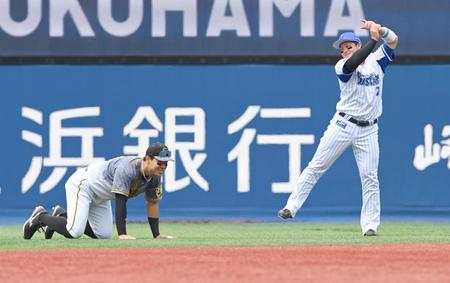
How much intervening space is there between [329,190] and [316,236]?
2658 millimetres

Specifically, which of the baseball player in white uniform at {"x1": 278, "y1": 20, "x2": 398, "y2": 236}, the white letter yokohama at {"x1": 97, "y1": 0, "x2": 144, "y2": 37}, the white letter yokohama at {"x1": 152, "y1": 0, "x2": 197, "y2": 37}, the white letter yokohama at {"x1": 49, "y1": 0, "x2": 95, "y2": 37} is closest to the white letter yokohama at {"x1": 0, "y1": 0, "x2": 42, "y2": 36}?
the white letter yokohama at {"x1": 49, "y1": 0, "x2": 95, "y2": 37}

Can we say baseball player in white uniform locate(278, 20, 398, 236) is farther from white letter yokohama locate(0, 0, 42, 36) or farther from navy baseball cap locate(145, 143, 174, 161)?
white letter yokohama locate(0, 0, 42, 36)

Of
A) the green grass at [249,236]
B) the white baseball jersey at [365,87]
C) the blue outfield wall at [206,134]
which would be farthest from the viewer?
the blue outfield wall at [206,134]

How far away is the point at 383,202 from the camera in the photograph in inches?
545

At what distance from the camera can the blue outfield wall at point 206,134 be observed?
45.1 ft

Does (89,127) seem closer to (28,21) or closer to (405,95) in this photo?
(28,21)

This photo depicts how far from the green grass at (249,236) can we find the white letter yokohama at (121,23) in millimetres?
2003

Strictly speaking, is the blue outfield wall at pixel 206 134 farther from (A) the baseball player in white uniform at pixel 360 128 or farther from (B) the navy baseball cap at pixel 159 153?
(B) the navy baseball cap at pixel 159 153

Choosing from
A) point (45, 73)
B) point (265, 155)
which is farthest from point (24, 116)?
point (265, 155)

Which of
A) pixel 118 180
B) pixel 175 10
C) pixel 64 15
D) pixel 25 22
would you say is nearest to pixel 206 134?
pixel 175 10

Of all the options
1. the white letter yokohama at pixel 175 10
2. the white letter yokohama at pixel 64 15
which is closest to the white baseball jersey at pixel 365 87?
the white letter yokohama at pixel 175 10

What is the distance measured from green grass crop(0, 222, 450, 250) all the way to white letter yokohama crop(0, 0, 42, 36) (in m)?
2.00

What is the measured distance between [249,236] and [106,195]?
141cm

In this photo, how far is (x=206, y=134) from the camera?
45.3ft
